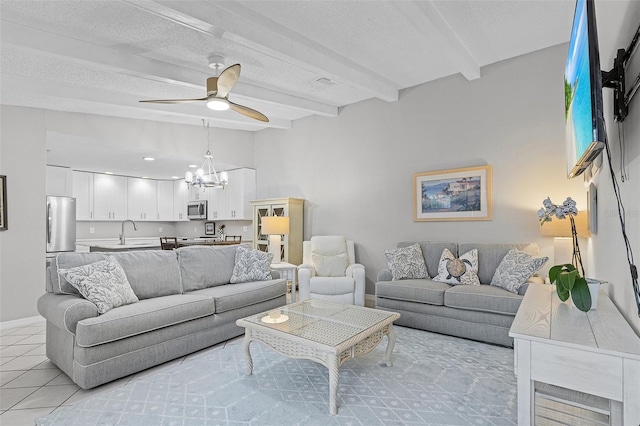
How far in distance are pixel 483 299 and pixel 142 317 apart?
2.95 meters

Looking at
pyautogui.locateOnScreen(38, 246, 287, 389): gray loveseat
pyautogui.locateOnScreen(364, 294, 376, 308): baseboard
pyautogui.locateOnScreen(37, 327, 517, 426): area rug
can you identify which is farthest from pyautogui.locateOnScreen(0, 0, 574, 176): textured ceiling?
pyautogui.locateOnScreen(364, 294, 376, 308): baseboard

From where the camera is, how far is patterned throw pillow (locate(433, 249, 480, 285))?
12.0 ft

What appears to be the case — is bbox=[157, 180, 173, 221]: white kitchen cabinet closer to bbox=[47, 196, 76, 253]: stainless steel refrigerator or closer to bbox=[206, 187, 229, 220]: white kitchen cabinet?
bbox=[206, 187, 229, 220]: white kitchen cabinet

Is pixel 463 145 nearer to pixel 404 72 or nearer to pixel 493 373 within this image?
pixel 404 72

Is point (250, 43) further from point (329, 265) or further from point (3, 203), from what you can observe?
point (3, 203)

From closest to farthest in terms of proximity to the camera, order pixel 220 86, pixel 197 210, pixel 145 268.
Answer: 1. pixel 220 86
2. pixel 145 268
3. pixel 197 210

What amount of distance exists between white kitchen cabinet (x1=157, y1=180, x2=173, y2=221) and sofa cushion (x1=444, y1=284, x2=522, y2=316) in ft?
23.3

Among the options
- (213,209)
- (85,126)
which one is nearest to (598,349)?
(85,126)

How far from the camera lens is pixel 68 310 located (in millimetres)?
2430

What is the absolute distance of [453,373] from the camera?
2652 millimetres

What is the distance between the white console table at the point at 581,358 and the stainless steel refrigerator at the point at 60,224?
5984 millimetres

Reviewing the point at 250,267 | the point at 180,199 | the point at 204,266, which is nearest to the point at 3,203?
the point at 204,266

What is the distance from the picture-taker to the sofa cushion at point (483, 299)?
310 cm

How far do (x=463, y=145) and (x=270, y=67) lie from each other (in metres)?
2.45
